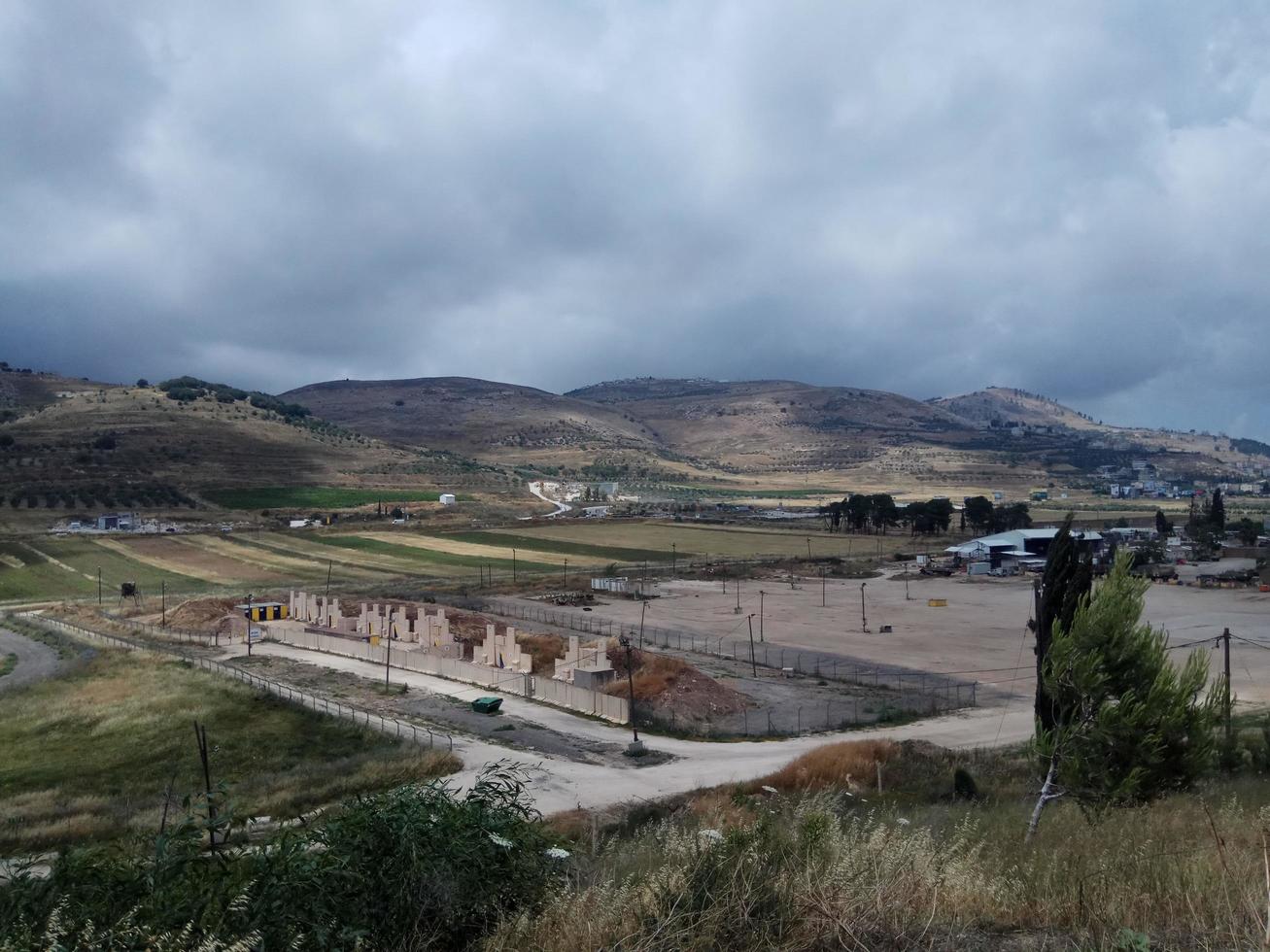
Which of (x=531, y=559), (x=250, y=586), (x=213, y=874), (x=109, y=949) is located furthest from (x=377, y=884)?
(x=531, y=559)

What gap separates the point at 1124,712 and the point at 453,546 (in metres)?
96.2

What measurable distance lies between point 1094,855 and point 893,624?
57.9 m

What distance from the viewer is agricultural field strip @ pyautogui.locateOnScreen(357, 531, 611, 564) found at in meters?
101

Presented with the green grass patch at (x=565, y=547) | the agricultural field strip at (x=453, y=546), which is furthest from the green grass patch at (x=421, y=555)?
the green grass patch at (x=565, y=547)

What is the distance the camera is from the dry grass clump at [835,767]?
76.2 ft

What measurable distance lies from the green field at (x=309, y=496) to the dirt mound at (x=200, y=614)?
60870 millimetres

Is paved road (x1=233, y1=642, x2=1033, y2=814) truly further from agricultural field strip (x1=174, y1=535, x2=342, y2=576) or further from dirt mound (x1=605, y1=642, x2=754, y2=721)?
agricultural field strip (x1=174, y1=535, x2=342, y2=576)

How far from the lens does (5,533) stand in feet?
317

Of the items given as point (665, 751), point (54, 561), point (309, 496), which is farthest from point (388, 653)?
point (309, 496)

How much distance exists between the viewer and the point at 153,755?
30828mm

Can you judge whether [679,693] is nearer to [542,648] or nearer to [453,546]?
[542,648]

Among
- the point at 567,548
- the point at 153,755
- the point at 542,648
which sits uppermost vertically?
the point at 567,548

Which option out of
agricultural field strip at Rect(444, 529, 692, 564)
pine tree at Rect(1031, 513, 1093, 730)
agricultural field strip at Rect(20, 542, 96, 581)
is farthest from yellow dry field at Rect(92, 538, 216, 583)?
pine tree at Rect(1031, 513, 1093, 730)

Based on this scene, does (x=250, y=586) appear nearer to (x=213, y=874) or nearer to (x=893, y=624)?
(x=893, y=624)
